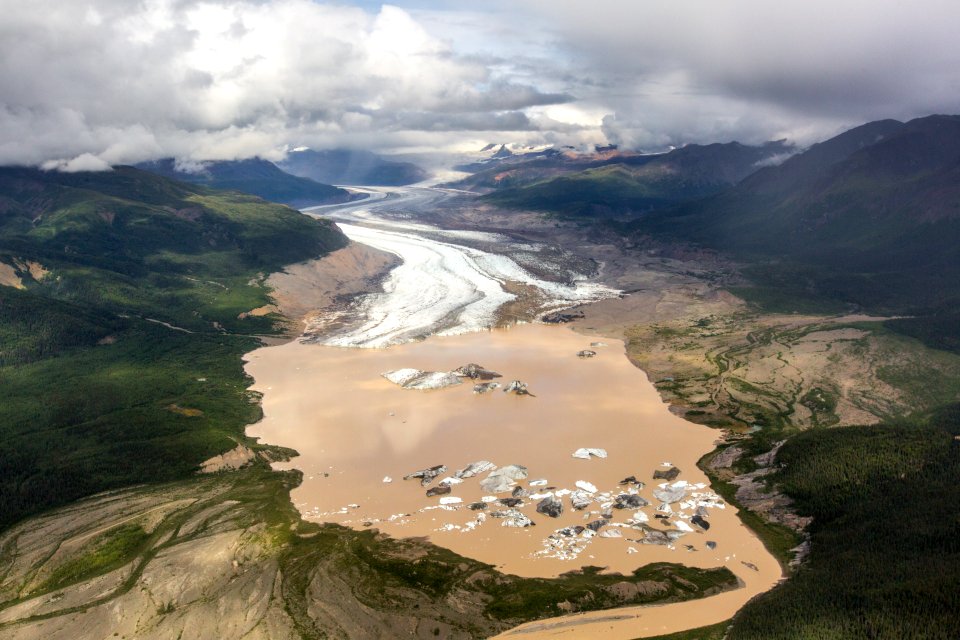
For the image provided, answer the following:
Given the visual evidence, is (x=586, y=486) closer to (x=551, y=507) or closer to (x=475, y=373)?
(x=551, y=507)

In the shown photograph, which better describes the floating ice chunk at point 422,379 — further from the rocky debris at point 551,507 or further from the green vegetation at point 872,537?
the green vegetation at point 872,537

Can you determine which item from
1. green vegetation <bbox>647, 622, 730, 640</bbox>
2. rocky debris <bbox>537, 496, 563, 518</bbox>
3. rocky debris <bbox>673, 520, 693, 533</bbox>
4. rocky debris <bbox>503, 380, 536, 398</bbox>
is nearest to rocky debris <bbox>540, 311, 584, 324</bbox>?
rocky debris <bbox>503, 380, 536, 398</bbox>

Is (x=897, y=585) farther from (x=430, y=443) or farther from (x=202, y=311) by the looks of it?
(x=202, y=311)

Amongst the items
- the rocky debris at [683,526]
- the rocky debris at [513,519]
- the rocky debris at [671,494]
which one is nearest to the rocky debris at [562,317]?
the rocky debris at [671,494]

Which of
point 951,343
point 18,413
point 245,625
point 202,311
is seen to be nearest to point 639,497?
point 245,625

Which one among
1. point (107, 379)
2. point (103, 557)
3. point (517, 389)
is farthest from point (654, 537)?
point (107, 379)

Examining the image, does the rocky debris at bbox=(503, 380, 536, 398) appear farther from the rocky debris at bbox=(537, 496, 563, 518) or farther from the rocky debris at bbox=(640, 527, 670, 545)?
the rocky debris at bbox=(640, 527, 670, 545)
